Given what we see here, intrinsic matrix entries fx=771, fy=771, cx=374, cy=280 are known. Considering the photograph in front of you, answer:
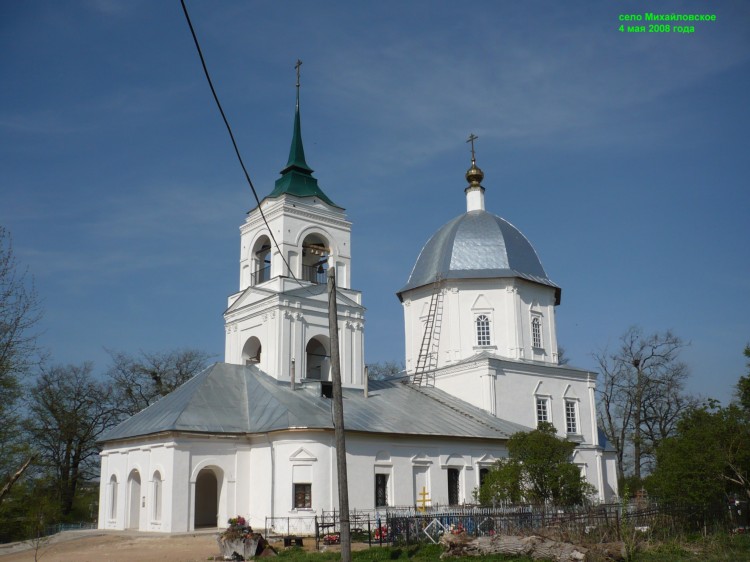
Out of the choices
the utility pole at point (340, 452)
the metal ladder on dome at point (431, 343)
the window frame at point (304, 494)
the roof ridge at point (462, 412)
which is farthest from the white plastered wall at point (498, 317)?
the utility pole at point (340, 452)

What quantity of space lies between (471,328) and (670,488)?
1396 centimetres

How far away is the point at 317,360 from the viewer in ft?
102

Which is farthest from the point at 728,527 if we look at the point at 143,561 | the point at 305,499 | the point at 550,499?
the point at 143,561

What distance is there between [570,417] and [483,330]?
5499mm

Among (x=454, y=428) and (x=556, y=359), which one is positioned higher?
(x=556, y=359)

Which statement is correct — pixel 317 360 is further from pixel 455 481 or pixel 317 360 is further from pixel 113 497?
pixel 113 497

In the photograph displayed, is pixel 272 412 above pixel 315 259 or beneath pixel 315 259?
beneath

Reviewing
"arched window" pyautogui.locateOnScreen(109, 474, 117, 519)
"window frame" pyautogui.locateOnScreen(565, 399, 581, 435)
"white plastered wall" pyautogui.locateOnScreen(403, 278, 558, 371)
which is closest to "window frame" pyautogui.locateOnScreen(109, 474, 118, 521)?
"arched window" pyautogui.locateOnScreen(109, 474, 117, 519)

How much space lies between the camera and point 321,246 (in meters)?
31.0

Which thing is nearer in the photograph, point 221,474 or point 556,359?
point 221,474

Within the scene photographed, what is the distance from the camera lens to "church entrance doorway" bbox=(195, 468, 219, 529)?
1059 inches

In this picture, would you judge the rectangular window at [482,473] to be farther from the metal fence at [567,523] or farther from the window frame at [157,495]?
the window frame at [157,495]

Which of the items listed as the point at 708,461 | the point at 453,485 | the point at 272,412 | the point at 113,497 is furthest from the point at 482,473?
the point at 113,497

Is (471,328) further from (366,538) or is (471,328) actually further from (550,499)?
(366,538)
